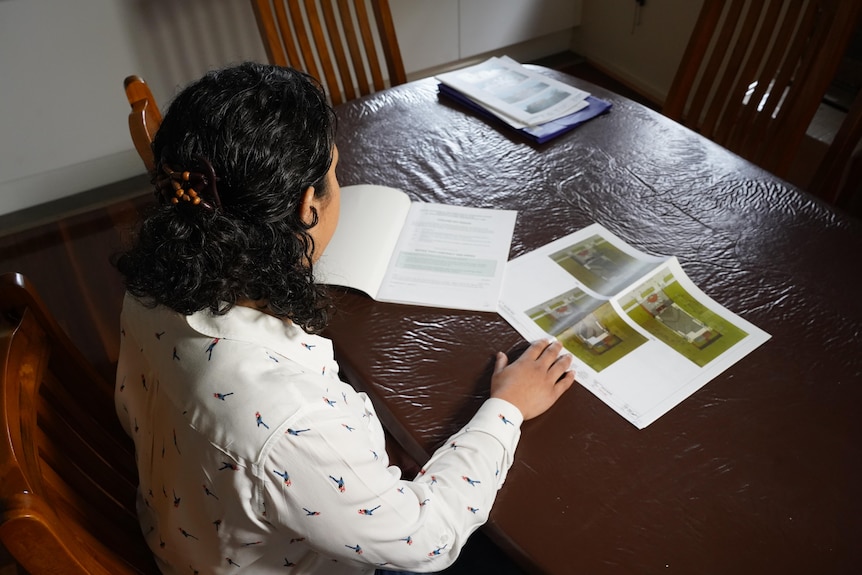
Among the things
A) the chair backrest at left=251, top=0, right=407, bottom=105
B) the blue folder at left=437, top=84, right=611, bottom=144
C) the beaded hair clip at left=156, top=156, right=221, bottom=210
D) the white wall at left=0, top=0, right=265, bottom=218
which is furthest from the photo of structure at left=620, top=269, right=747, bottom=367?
the white wall at left=0, top=0, right=265, bottom=218

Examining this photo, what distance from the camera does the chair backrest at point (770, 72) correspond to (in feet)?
4.54

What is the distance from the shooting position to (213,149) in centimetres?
68

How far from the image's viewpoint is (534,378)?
90 centimetres

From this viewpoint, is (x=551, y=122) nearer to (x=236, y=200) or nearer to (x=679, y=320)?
(x=679, y=320)

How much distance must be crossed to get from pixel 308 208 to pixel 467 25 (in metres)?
2.52

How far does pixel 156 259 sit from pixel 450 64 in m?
2.67

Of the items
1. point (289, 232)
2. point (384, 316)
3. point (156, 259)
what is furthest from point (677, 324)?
point (156, 259)

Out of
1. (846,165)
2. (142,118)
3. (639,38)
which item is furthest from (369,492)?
(639,38)

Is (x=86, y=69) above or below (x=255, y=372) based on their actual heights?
below

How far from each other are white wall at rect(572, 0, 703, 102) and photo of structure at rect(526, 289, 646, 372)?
6.95ft

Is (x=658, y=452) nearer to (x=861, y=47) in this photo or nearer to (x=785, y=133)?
(x=785, y=133)

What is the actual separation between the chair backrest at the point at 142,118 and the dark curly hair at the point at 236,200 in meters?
0.47

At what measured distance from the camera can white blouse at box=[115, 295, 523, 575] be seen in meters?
0.67

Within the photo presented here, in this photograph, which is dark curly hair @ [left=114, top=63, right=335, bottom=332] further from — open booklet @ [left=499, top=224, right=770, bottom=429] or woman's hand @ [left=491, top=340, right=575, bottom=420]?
open booklet @ [left=499, top=224, right=770, bottom=429]
